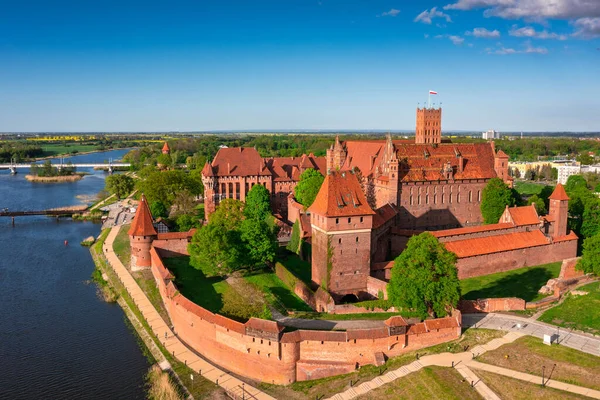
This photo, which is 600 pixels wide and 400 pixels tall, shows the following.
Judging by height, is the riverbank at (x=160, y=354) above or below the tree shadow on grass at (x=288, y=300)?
below

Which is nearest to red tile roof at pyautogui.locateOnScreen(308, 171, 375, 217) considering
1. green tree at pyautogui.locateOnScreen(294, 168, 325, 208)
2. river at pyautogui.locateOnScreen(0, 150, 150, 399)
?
river at pyautogui.locateOnScreen(0, 150, 150, 399)

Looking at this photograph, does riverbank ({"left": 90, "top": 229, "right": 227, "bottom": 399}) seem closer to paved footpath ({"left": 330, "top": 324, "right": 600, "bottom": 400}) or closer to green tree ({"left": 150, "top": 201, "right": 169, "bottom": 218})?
paved footpath ({"left": 330, "top": 324, "right": 600, "bottom": 400})

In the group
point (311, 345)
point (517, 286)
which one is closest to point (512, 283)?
point (517, 286)

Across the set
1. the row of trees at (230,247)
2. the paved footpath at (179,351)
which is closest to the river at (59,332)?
the paved footpath at (179,351)

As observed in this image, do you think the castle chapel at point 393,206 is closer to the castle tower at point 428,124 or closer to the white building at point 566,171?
the castle tower at point 428,124

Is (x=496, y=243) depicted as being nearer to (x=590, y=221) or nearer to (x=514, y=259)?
(x=514, y=259)

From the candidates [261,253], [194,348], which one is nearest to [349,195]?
[261,253]
